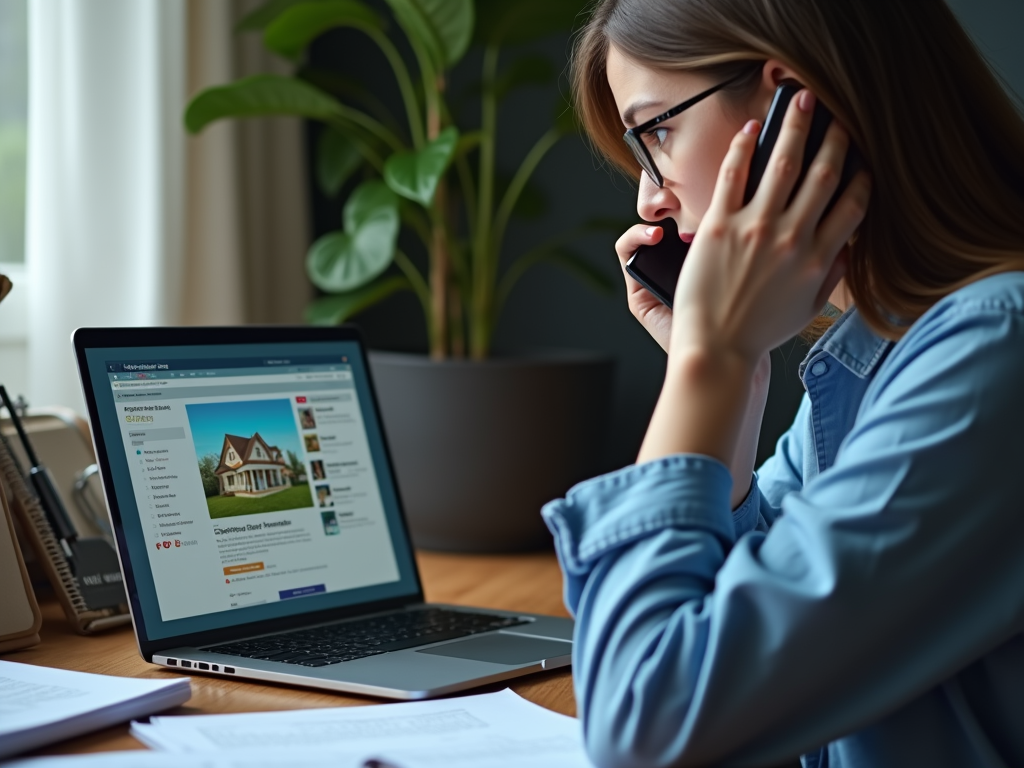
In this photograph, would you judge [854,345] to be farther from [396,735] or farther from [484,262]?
[484,262]

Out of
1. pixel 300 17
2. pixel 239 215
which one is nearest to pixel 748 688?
pixel 300 17

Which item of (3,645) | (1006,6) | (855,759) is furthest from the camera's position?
(1006,6)

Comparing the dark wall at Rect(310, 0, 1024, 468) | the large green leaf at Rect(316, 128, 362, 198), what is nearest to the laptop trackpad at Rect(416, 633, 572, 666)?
the dark wall at Rect(310, 0, 1024, 468)

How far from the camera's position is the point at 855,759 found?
0.70m

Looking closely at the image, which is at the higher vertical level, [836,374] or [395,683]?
[836,374]

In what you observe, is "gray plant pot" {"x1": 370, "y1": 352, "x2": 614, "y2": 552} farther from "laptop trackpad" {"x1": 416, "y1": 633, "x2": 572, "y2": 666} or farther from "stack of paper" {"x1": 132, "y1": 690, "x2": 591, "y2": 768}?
"stack of paper" {"x1": 132, "y1": 690, "x2": 591, "y2": 768}

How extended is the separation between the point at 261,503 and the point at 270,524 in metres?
0.02

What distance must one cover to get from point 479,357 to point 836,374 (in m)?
0.93

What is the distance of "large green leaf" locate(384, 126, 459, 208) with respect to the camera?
4.76 ft

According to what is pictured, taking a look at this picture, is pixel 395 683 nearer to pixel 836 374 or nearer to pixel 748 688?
pixel 748 688

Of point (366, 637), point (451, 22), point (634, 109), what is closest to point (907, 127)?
point (634, 109)

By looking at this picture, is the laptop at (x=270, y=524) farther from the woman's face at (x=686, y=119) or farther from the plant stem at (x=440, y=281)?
the plant stem at (x=440, y=281)

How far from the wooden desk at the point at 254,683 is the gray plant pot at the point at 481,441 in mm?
152

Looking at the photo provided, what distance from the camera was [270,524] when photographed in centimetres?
103
